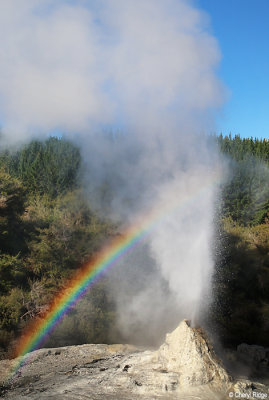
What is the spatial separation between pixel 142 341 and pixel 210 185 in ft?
17.8

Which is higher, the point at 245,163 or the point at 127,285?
the point at 245,163

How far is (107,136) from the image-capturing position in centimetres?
1467

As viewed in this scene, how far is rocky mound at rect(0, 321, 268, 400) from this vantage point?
5.25 meters

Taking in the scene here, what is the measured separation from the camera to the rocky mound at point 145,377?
525cm

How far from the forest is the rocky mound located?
3.47 meters

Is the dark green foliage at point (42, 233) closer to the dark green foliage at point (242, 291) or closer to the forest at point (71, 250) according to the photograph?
the forest at point (71, 250)

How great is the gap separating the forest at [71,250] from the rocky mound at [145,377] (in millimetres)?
3475

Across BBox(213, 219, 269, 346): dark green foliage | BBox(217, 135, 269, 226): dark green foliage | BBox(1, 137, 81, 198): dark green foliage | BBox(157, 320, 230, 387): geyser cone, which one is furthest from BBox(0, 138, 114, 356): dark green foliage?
BBox(217, 135, 269, 226): dark green foliage

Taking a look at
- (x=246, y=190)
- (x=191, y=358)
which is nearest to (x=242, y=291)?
(x=191, y=358)

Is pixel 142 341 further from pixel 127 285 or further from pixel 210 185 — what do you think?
pixel 210 185

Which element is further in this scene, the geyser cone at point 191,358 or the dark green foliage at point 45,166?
the dark green foliage at point 45,166

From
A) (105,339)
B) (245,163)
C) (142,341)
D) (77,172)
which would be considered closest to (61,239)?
(77,172)

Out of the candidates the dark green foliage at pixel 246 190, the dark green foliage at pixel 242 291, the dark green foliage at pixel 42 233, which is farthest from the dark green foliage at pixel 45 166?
the dark green foliage at pixel 246 190

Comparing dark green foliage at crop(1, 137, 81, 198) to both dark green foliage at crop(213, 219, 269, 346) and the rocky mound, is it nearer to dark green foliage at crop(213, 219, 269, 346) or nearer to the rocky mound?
dark green foliage at crop(213, 219, 269, 346)
